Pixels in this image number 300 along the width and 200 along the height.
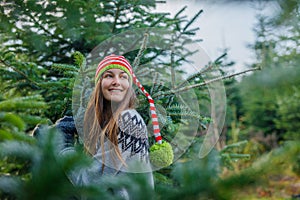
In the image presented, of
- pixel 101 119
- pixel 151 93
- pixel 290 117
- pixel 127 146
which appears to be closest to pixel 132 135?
pixel 127 146

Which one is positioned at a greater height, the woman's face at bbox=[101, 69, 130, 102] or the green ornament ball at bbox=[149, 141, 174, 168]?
the woman's face at bbox=[101, 69, 130, 102]

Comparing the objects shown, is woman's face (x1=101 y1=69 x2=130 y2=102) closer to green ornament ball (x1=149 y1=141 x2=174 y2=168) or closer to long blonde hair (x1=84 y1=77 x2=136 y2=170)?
long blonde hair (x1=84 y1=77 x2=136 y2=170)

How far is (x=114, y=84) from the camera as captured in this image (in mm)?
1208

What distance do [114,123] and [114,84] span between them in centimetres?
14

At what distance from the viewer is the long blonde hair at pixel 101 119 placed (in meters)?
1.16

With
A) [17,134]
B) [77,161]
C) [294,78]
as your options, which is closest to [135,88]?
[17,134]

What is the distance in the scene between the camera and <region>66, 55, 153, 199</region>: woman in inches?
43.6

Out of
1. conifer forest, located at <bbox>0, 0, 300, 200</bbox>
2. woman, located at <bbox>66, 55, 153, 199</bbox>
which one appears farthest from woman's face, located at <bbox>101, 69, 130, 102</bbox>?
conifer forest, located at <bbox>0, 0, 300, 200</bbox>

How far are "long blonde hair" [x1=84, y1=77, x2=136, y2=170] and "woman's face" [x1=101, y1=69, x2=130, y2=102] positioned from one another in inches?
1.0

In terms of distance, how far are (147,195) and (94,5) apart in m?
1.66

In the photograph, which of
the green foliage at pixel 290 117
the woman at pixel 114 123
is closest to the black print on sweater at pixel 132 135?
the woman at pixel 114 123

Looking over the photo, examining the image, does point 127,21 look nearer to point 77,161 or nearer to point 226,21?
point 226,21

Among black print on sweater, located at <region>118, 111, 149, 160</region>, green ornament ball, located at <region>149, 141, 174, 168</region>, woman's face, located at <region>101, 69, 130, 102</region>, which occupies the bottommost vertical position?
green ornament ball, located at <region>149, 141, 174, 168</region>

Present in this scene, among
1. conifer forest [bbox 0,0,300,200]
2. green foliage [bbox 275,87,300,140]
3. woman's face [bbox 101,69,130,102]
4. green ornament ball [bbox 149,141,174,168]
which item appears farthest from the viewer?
green foliage [bbox 275,87,300,140]
